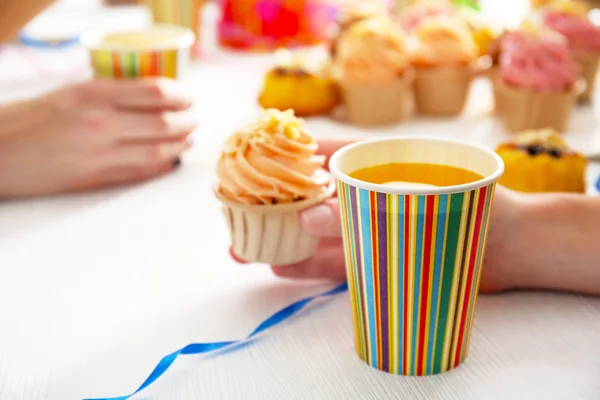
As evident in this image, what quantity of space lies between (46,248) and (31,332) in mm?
205

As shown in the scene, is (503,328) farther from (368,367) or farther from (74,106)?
(74,106)

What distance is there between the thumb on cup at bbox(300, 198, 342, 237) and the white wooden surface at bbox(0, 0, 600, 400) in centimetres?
10

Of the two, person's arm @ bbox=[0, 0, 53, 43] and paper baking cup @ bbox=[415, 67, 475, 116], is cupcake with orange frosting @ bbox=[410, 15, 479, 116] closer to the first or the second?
paper baking cup @ bbox=[415, 67, 475, 116]

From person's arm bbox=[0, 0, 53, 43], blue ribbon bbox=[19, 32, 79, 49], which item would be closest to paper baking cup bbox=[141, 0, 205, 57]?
blue ribbon bbox=[19, 32, 79, 49]

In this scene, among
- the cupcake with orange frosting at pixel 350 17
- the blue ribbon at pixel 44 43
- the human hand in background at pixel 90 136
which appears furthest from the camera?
the blue ribbon at pixel 44 43

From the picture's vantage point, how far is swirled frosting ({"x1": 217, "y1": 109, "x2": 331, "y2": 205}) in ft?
2.27

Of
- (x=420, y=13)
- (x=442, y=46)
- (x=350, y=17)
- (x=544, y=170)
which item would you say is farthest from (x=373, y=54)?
(x=544, y=170)

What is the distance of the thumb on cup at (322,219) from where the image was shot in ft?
2.28

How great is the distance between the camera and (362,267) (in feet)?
1.95

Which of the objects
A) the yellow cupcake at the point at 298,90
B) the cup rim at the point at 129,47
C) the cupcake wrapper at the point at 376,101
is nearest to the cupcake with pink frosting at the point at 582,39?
the cupcake wrapper at the point at 376,101

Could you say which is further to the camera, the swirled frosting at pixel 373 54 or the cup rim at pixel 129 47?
the swirled frosting at pixel 373 54

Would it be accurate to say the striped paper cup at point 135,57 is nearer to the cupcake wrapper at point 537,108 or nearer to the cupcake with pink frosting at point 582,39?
the cupcake wrapper at point 537,108

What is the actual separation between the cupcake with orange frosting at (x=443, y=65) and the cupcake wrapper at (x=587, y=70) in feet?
0.75

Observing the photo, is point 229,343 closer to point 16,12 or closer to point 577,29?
point 16,12
